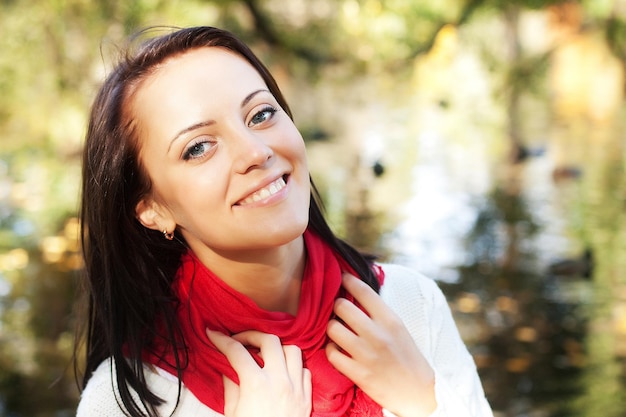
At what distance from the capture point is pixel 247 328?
134 cm

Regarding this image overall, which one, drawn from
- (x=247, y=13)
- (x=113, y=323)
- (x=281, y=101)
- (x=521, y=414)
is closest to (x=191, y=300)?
(x=113, y=323)

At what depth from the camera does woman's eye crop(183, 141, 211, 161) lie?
1.24m

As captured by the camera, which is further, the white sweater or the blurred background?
the blurred background

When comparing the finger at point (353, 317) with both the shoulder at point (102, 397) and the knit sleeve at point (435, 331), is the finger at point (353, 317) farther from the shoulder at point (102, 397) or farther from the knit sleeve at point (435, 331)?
the shoulder at point (102, 397)

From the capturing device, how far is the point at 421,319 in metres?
1.45

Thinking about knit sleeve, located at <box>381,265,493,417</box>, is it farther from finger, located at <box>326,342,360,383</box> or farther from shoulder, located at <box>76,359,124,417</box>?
shoulder, located at <box>76,359,124,417</box>

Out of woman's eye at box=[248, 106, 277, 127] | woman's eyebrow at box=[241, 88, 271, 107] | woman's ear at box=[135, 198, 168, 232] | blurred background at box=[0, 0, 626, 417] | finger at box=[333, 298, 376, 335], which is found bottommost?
blurred background at box=[0, 0, 626, 417]

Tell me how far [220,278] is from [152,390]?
212mm

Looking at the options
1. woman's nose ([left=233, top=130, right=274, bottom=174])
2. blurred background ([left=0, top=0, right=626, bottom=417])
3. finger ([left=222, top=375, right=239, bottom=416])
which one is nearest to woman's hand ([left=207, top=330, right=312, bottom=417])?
finger ([left=222, top=375, right=239, bottom=416])

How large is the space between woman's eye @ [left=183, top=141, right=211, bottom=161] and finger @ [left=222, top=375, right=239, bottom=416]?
346 millimetres

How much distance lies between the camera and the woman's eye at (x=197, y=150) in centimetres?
124

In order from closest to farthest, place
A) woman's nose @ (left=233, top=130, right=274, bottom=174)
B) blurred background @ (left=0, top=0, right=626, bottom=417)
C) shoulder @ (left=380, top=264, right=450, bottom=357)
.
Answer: woman's nose @ (left=233, top=130, right=274, bottom=174), shoulder @ (left=380, top=264, right=450, bottom=357), blurred background @ (left=0, top=0, right=626, bottom=417)

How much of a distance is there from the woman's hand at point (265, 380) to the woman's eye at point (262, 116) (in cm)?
33

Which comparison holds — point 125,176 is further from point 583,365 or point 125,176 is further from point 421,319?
point 583,365
